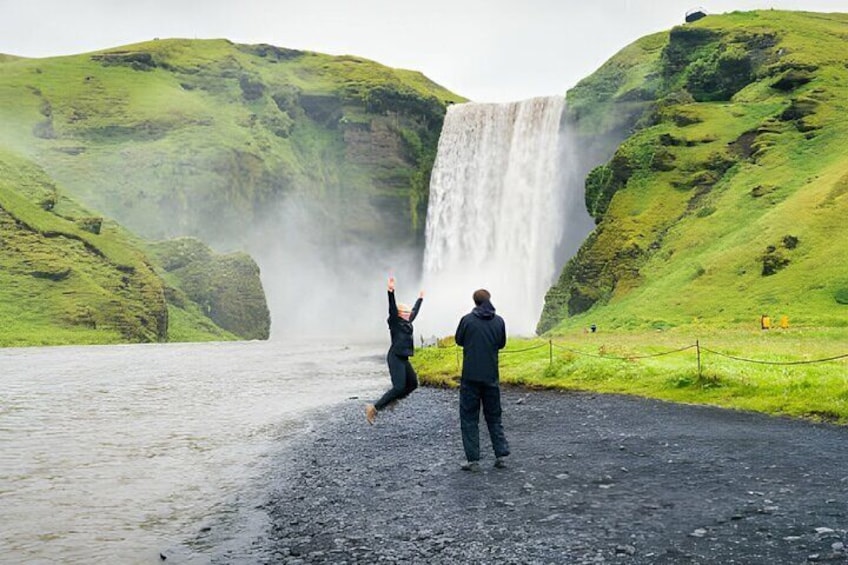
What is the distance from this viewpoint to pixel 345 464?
643 inches

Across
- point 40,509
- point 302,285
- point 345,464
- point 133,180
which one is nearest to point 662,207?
point 345,464

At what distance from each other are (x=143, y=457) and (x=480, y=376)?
887 centimetres

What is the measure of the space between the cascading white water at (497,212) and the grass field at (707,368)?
47.1 metres

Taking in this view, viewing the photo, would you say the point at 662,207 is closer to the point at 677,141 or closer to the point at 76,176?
the point at 677,141

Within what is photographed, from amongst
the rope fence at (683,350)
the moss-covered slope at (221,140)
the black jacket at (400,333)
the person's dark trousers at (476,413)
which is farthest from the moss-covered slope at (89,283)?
the person's dark trousers at (476,413)

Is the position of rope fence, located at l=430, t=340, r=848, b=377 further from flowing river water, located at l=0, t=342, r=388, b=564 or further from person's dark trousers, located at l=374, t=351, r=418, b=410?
person's dark trousers, located at l=374, t=351, r=418, b=410

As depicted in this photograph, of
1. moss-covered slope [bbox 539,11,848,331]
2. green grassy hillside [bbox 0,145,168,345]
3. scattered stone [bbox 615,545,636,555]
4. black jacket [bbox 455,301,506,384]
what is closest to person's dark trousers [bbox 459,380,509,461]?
black jacket [bbox 455,301,506,384]

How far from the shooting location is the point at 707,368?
2403 cm

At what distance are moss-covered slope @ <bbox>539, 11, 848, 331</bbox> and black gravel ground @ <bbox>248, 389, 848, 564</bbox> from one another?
26405 millimetres

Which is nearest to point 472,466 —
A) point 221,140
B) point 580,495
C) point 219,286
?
point 580,495

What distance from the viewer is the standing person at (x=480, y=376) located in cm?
1434

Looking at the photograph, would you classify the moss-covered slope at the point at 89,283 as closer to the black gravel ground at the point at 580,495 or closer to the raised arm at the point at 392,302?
the raised arm at the point at 392,302

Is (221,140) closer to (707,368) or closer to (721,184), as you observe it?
(721,184)

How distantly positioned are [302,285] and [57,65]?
8405cm
